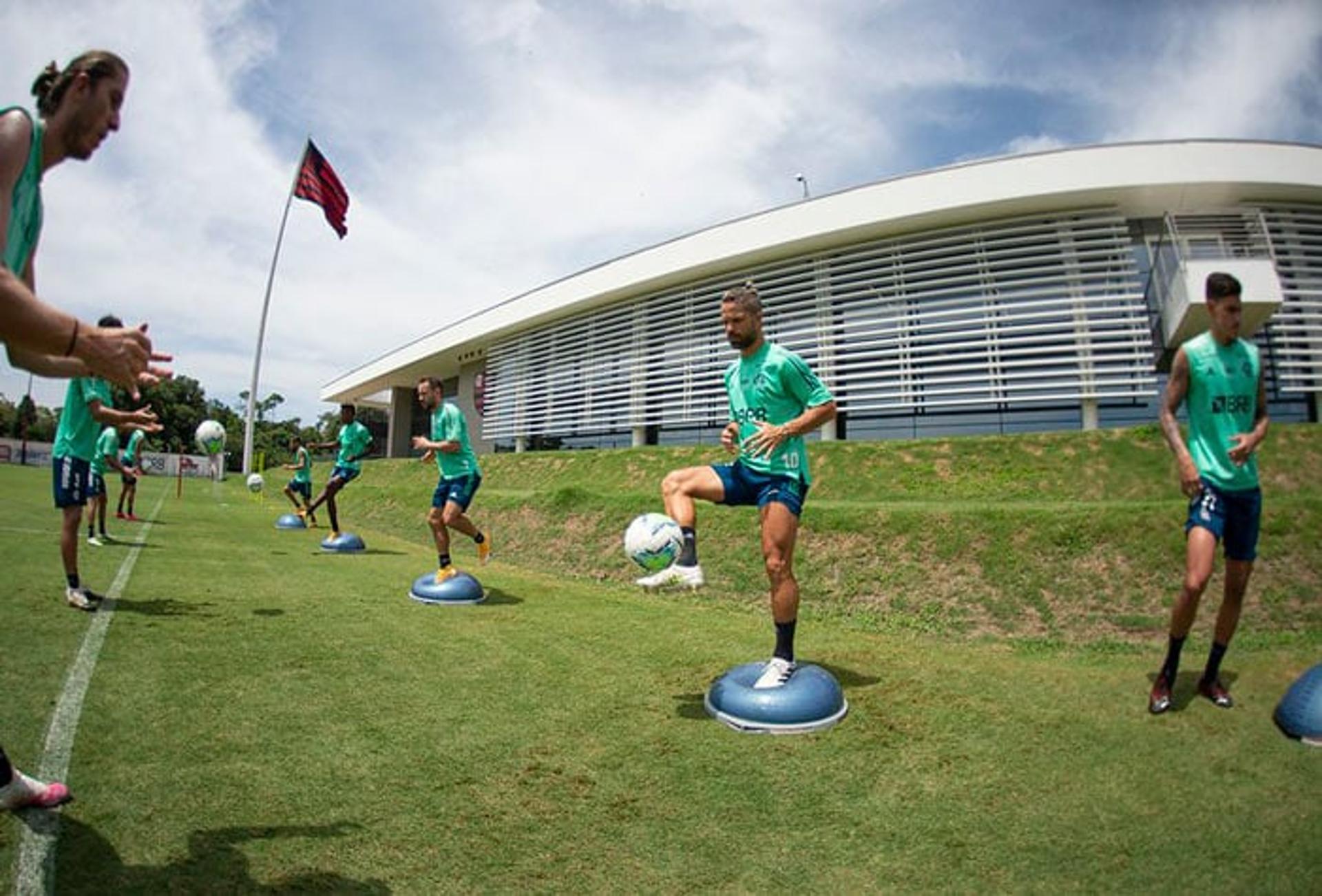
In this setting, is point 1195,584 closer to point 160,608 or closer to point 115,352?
point 115,352

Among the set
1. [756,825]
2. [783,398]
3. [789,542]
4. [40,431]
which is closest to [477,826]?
[756,825]

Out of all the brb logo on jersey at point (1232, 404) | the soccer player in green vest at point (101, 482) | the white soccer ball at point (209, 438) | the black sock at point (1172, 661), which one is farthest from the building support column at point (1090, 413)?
the white soccer ball at point (209, 438)

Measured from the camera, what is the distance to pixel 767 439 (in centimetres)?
425

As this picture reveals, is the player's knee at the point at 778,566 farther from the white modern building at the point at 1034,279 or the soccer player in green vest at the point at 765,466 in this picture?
the white modern building at the point at 1034,279

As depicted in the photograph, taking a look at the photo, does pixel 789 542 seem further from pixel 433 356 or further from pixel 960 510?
pixel 433 356

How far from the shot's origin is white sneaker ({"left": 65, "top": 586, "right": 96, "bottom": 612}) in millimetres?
5930

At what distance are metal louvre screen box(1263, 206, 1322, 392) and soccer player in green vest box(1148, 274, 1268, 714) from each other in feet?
44.9

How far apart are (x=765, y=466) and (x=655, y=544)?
2.91ft

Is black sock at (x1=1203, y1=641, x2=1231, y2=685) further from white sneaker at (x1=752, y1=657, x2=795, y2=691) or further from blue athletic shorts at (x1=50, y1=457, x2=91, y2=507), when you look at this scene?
blue athletic shorts at (x1=50, y1=457, x2=91, y2=507)

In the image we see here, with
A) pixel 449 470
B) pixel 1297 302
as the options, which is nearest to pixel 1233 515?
pixel 449 470

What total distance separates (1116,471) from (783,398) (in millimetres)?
9815

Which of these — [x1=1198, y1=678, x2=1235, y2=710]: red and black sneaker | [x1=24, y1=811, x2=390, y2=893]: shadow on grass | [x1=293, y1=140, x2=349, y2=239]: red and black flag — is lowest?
[x1=1198, y1=678, x2=1235, y2=710]: red and black sneaker

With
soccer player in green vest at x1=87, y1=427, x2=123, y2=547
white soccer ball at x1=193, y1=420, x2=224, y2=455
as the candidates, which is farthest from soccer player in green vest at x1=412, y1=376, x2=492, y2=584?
white soccer ball at x1=193, y1=420, x2=224, y2=455

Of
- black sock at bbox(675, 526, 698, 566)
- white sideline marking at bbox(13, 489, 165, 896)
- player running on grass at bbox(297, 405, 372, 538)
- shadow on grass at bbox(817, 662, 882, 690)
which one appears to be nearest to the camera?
white sideline marking at bbox(13, 489, 165, 896)
